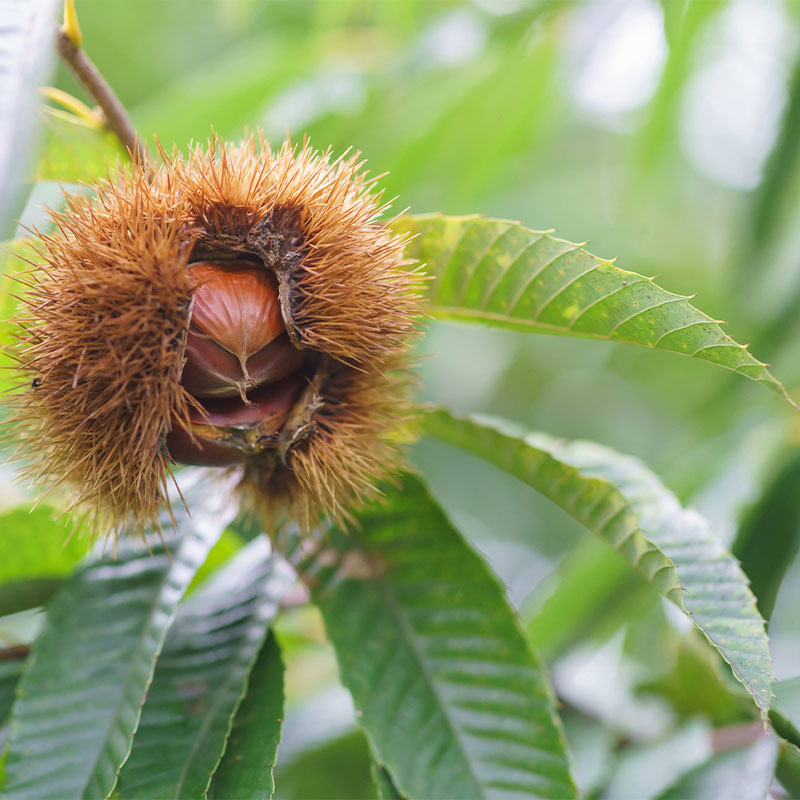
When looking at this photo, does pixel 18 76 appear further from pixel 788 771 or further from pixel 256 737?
pixel 788 771

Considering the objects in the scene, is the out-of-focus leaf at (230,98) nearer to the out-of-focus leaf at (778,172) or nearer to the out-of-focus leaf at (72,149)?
the out-of-focus leaf at (72,149)

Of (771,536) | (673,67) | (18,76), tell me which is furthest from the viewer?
(673,67)

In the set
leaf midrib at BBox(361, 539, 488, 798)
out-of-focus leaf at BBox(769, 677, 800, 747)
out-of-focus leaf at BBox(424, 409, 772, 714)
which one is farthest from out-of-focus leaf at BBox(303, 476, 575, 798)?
out-of-focus leaf at BBox(769, 677, 800, 747)

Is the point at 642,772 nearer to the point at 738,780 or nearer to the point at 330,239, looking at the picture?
the point at 738,780

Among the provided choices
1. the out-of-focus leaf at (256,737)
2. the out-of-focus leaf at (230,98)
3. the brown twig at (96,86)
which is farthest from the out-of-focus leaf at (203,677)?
the out-of-focus leaf at (230,98)

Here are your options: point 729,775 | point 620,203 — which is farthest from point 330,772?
point 620,203
